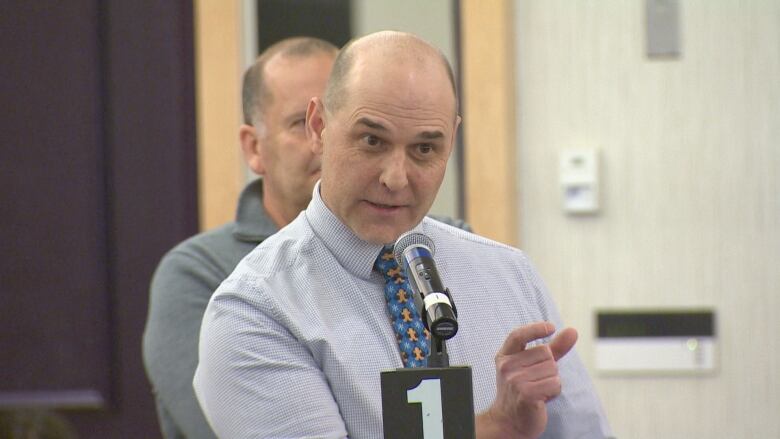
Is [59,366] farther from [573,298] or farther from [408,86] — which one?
[408,86]

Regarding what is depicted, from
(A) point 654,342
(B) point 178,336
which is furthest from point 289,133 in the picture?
(A) point 654,342

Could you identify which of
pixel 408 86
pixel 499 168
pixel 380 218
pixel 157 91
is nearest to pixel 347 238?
pixel 380 218

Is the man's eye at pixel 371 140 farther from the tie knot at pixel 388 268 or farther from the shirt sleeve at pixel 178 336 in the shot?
the shirt sleeve at pixel 178 336

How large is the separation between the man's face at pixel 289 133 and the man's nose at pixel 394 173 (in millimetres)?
609

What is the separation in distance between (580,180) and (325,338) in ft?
4.98

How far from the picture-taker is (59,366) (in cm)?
331

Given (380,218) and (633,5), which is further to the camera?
(633,5)

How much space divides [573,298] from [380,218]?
Answer: 1.44 meters

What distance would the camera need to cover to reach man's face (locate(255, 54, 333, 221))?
2.23 m

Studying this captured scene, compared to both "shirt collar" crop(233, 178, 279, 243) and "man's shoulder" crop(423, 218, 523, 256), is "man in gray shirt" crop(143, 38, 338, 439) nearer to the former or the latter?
"shirt collar" crop(233, 178, 279, 243)

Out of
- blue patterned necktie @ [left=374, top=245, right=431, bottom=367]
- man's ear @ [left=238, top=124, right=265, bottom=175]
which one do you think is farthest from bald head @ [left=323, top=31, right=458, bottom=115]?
man's ear @ [left=238, top=124, right=265, bottom=175]

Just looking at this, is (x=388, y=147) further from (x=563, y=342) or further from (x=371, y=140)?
(x=563, y=342)

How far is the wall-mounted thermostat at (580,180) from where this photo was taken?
296 centimetres

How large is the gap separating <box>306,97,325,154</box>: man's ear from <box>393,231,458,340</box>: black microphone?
0.35 m
